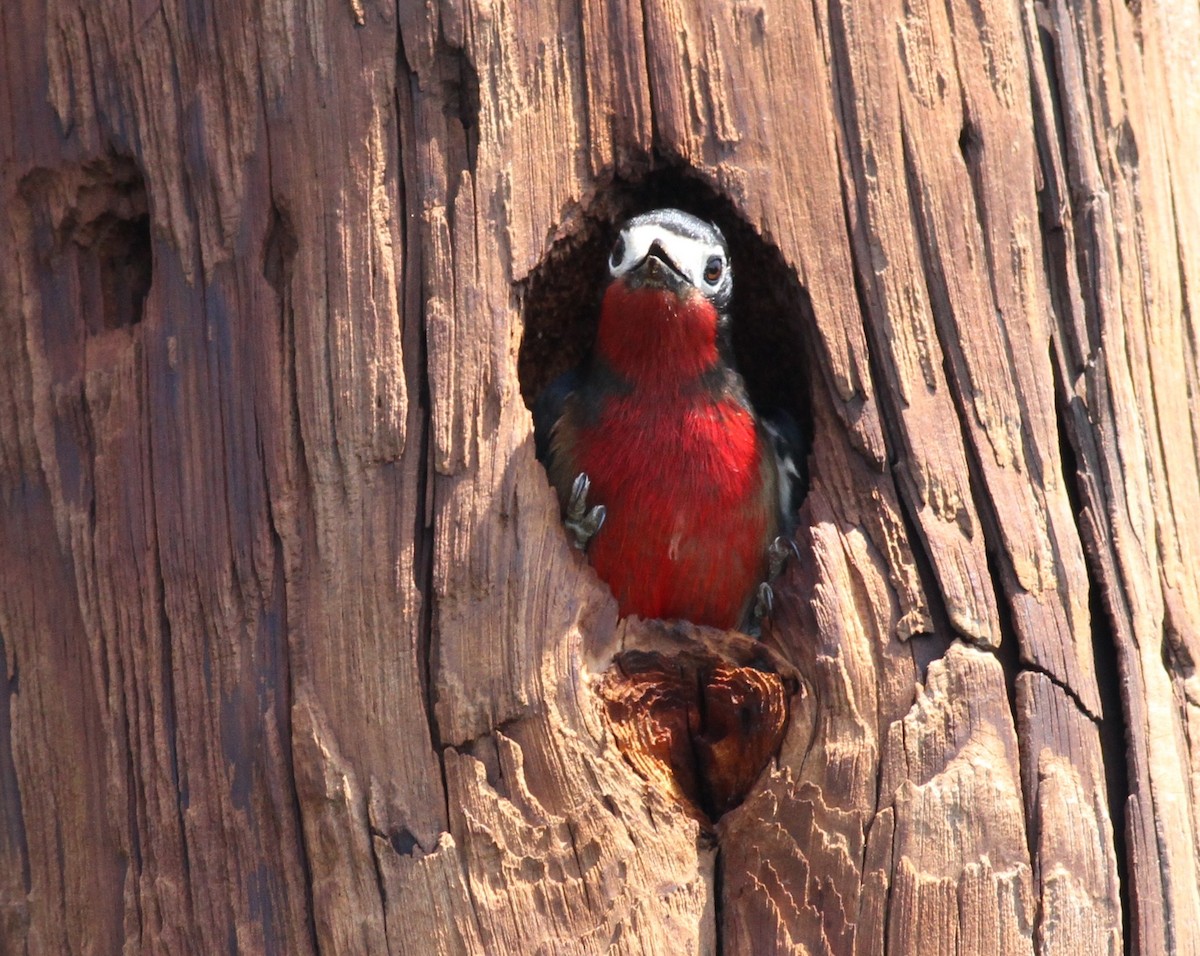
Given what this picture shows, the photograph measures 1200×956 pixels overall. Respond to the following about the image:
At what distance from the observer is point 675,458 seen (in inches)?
168

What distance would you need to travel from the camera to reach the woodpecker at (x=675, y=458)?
163 inches

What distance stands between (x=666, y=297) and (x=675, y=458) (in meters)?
0.46

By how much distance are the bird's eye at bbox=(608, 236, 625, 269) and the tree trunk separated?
0.30 m

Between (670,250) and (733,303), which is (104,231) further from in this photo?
(733,303)

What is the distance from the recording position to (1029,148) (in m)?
3.48

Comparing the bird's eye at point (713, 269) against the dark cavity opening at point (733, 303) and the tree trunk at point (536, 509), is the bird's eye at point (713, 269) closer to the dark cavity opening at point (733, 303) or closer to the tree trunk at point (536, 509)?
the dark cavity opening at point (733, 303)

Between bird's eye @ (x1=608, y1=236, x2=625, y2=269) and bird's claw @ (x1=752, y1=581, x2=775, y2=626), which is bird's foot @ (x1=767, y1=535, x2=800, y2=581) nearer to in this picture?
bird's claw @ (x1=752, y1=581, x2=775, y2=626)

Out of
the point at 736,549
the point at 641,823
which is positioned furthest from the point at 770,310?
the point at 641,823

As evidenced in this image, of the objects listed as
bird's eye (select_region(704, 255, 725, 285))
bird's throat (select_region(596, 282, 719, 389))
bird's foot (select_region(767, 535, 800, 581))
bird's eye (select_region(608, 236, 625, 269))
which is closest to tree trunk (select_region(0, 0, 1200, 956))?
bird's eye (select_region(608, 236, 625, 269))

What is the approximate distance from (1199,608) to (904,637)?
806 millimetres

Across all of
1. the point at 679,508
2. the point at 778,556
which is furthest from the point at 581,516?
the point at 778,556

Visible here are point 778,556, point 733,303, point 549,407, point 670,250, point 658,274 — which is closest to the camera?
point 670,250

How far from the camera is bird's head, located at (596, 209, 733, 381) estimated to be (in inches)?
151

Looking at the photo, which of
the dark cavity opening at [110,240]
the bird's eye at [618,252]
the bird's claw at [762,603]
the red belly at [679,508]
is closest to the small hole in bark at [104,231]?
the dark cavity opening at [110,240]
